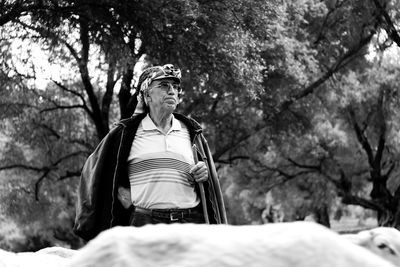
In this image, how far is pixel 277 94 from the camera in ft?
70.2

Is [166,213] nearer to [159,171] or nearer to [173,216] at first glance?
[173,216]

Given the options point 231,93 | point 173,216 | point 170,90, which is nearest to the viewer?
point 173,216

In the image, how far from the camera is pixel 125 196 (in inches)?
193

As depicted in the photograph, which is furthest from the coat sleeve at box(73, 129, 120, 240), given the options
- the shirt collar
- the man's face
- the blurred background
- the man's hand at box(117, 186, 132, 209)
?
the blurred background

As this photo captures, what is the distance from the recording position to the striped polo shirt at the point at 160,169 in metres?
4.75

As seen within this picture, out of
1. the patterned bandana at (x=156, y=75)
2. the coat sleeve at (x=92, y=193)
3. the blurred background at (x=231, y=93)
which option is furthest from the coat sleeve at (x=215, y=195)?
the blurred background at (x=231, y=93)

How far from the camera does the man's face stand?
5.00 metres

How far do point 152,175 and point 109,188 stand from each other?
1.04 ft

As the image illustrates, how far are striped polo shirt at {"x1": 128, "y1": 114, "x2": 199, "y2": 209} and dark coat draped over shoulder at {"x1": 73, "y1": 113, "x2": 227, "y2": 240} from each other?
6cm

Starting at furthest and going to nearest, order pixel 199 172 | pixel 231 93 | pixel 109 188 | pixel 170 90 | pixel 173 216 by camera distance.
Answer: pixel 231 93, pixel 170 90, pixel 109 188, pixel 199 172, pixel 173 216

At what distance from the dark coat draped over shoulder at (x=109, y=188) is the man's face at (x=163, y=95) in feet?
0.51

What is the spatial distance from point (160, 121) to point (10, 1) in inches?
427

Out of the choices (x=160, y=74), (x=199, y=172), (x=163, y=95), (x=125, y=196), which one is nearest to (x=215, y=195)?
(x=199, y=172)

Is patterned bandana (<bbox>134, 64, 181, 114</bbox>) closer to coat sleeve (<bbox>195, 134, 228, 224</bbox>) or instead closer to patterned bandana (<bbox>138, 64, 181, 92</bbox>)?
patterned bandana (<bbox>138, 64, 181, 92</bbox>)
